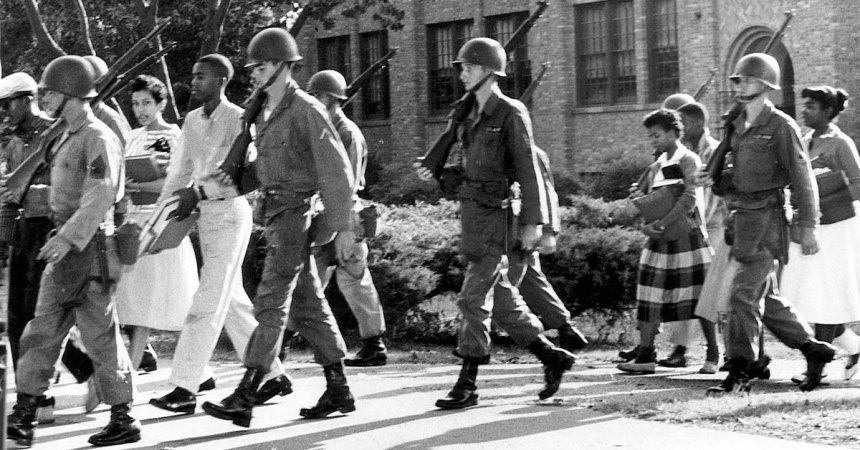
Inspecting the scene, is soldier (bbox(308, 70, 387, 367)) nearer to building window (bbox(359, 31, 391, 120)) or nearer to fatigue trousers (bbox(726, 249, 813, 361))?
fatigue trousers (bbox(726, 249, 813, 361))

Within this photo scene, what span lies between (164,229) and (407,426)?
6.44 ft

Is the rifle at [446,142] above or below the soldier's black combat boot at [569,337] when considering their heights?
above

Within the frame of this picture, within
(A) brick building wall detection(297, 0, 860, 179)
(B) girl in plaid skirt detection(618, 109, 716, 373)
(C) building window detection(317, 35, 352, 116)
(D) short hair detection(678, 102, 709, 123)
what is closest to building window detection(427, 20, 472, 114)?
(A) brick building wall detection(297, 0, 860, 179)

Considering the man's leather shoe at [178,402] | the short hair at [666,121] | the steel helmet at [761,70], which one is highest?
the steel helmet at [761,70]

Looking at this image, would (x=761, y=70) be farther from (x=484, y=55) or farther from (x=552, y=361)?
(x=552, y=361)

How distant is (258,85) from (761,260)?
3217 mm

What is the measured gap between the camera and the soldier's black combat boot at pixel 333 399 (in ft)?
26.2

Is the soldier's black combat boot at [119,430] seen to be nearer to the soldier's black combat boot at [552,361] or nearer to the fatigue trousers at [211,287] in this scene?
the fatigue trousers at [211,287]

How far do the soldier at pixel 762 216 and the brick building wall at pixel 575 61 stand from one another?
15534 mm

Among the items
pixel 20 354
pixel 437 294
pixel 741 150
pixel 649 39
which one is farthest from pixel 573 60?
pixel 20 354

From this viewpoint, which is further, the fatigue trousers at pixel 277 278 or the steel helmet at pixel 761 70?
the steel helmet at pixel 761 70

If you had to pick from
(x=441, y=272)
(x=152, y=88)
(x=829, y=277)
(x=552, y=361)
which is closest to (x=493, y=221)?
(x=552, y=361)

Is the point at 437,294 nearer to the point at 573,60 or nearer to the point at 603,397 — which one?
the point at 603,397

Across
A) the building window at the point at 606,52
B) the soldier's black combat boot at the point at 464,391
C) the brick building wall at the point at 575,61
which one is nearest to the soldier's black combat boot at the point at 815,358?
the soldier's black combat boot at the point at 464,391
